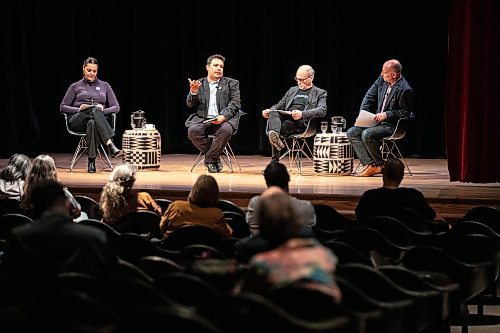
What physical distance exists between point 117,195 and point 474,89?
148 inches

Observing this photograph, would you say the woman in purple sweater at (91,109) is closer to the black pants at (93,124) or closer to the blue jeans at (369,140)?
the black pants at (93,124)

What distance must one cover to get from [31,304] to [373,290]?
4.32ft

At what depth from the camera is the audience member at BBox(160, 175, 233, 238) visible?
18.0 feet

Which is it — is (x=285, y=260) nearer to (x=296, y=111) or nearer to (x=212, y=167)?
(x=296, y=111)

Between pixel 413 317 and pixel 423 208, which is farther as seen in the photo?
pixel 423 208

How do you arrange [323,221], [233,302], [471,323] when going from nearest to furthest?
[233,302] → [471,323] → [323,221]

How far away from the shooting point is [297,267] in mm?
3586

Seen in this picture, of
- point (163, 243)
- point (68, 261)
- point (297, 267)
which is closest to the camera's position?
point (297, 267)

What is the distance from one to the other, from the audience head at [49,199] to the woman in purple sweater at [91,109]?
221 inches

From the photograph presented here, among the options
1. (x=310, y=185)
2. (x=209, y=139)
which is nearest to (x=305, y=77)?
(x=209, y=139)

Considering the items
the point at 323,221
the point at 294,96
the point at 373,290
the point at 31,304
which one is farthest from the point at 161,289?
the point at 294,96

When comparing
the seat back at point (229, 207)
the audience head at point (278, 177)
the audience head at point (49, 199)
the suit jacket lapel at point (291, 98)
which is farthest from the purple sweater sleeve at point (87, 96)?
the audience head at point (49, 199)

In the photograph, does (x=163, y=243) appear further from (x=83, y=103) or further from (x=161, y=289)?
(x=83, y=103)

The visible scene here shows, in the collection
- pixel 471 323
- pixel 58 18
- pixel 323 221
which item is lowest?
pixel 471 323
